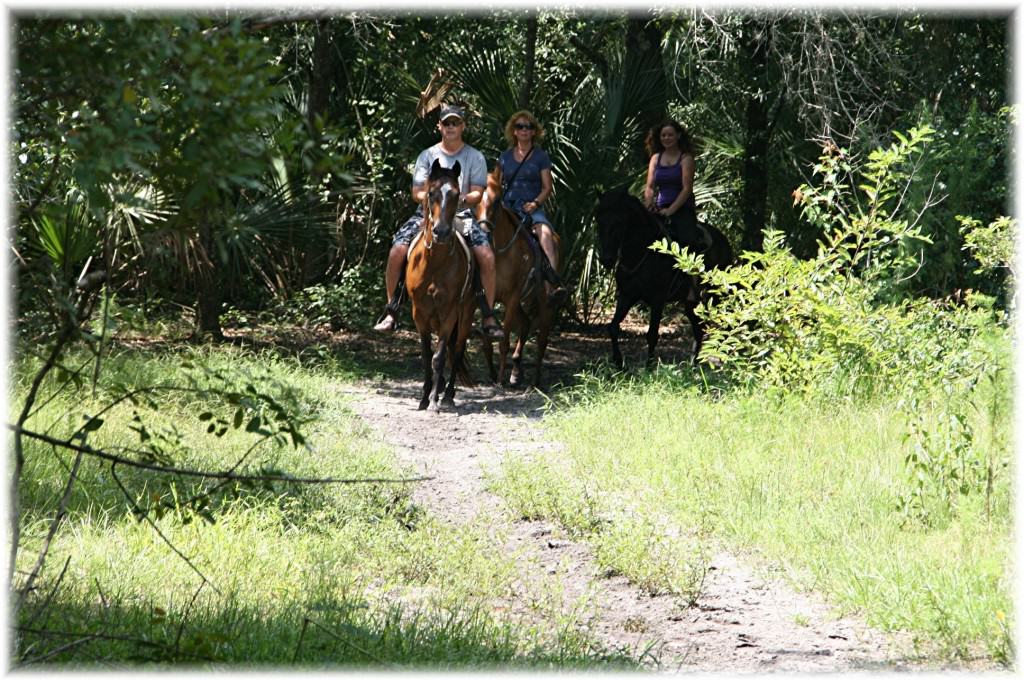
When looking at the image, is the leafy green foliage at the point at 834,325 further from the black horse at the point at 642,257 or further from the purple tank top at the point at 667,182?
the purple tank top at the point at 667,182

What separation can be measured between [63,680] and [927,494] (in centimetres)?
412

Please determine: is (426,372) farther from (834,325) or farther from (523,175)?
(834,325)

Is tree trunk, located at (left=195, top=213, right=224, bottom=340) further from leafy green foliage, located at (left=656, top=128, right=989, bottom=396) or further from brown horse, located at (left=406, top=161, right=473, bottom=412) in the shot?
leafy green foliage, located at (left=656, top=128, right=989, bottom=396)

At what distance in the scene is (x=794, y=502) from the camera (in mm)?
6730

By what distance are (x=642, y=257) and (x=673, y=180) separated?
81cm

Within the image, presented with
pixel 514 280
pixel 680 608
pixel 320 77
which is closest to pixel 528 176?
pixel 514 280

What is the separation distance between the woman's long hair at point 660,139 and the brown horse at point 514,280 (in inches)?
53.4

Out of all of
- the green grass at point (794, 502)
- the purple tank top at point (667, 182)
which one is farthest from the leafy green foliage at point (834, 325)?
the purple tank top at point (667, 182)

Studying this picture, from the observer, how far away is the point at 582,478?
25.6 feet

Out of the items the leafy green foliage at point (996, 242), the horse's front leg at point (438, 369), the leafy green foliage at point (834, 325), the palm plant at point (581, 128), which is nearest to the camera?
the leafy green foliage at point (834, 325)

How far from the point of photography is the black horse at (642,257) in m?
12.3

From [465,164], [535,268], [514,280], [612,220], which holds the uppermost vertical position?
[465,164]

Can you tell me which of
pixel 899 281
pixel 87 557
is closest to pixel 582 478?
pixel 87 557

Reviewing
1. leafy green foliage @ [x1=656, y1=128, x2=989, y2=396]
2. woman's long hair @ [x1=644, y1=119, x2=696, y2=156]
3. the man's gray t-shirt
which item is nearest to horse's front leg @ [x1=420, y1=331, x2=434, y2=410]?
the man's gray t-shirt
